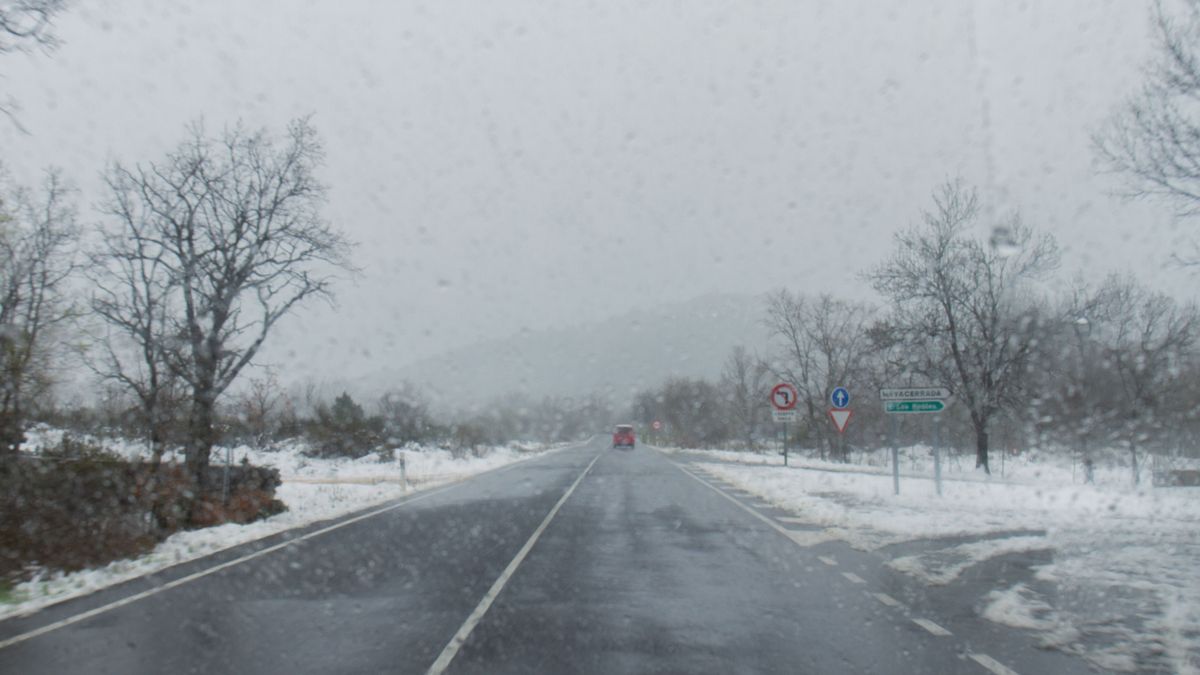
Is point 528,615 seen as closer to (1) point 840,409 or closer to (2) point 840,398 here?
(1) point 840,409

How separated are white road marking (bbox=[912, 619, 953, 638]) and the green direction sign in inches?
524

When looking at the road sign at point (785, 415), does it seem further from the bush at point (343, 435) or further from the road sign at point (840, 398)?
the bush at point (343, 435)

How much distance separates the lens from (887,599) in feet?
26.9

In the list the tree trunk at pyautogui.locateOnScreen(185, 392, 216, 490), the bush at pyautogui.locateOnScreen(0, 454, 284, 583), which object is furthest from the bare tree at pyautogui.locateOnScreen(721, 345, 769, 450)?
the bush at pyautogui.locateOnScreen(0, 454, 284, 583)

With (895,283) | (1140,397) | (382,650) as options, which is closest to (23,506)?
(382,650)

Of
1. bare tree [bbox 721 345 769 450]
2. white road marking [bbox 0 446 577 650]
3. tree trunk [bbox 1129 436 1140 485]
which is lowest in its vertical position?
white road marking [bbox 0 446 577 650]

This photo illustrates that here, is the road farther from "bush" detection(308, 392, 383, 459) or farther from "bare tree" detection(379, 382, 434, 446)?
"bare tree" detection(379, 382, 434, 446)

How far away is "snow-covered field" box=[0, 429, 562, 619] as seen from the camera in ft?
32.3

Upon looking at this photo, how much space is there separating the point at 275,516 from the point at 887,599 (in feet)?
48.4

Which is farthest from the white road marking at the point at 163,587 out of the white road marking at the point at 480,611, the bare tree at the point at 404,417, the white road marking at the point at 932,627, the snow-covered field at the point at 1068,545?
the bare tree at the point at 404,417

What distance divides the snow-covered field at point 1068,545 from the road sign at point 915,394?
226 centimetres

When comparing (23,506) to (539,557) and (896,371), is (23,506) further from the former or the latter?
(896,371)

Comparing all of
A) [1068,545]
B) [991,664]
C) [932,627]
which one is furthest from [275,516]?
[991,664]

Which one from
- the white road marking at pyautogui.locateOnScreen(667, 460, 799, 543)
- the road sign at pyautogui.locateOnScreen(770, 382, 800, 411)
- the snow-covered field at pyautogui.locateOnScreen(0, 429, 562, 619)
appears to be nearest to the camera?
the snow-covered field at pyautogui.locateOnScreen(0, 429, 562, 619)
